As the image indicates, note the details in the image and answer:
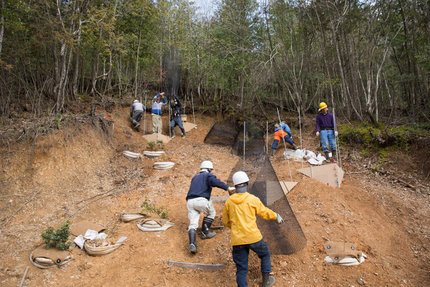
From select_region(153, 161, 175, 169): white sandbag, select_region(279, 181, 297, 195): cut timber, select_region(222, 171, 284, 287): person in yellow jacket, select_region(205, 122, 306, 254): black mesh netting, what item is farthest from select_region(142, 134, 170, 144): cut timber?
select_region(222, 171, 284, 287): person in yellow jacket

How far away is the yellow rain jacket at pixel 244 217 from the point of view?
125 inches

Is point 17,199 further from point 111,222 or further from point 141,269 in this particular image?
point 141,269

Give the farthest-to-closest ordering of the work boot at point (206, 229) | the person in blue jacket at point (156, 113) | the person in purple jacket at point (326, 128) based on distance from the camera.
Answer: the person in blue jacket at point (156, 113) < the person in purple jacket at point (326, 128) < the work boot at point (206, 229)

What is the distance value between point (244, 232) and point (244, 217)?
17cm

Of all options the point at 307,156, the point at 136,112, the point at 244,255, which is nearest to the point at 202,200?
the point at 244,255

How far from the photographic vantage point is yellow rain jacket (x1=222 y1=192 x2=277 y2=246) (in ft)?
10.4

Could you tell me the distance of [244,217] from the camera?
325cm

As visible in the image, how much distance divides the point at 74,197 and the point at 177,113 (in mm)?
5161

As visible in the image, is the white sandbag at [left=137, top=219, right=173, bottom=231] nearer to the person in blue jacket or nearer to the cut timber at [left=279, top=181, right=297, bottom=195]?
the cut timber at [left=279, top=181, right=297, bottom=195]

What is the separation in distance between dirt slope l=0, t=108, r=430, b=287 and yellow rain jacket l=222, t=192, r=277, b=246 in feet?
2.56

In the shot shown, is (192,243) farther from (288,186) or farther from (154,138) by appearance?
(154,138)

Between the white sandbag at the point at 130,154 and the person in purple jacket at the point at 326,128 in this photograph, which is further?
the white sandbag at the point at 130,154

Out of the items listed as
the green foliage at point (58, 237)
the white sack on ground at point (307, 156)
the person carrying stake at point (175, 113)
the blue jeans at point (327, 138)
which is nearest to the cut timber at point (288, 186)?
the white sack on ground at point (307, 156)

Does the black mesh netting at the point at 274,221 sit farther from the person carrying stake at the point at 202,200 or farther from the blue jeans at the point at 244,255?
the person carrying stake at the point at 202,200
